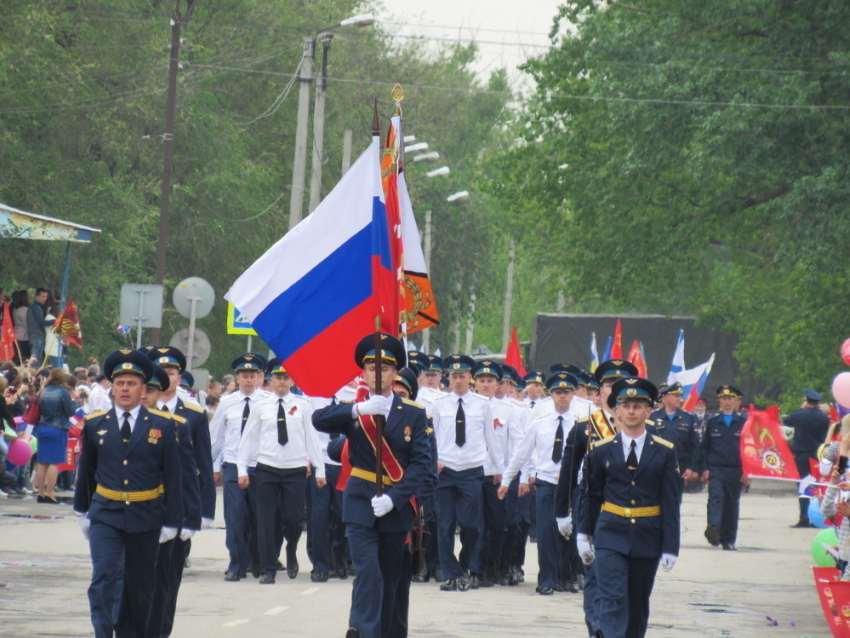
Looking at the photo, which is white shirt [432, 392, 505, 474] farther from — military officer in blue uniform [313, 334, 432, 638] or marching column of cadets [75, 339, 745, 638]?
military officer in blue uniform [313, 334, 432, 638]

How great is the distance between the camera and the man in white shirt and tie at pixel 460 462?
15203mm

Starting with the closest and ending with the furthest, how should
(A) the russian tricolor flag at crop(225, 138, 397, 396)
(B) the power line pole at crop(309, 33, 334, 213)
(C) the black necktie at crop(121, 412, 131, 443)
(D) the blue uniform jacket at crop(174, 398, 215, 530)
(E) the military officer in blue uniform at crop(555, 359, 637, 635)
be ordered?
(C) the black necktie at crop(121, 412, 131, 443) → (A) the russian tricolor flag at crop(225, 138, 397, 396) → (D) the blue uniform jacket at crop(174, 398, 215, 530) → (E) the military officer in blue uniform at crop(555, 359, 637, 635) → (B) the power line pole at crop(309, 33, 334, 213)

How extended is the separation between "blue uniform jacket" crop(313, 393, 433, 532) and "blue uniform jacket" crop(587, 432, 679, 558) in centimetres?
113

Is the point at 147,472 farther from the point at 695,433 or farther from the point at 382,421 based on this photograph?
the point at 695,433

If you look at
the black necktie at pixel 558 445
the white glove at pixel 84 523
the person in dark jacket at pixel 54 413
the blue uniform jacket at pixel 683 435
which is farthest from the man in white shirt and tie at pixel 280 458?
the blue uniform jacket at pixel 683 435

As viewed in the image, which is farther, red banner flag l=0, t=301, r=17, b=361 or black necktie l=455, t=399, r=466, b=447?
red banner flag l=0, t=301, r=17, b=361

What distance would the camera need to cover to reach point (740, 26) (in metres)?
34.2

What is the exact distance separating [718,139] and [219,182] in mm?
14531

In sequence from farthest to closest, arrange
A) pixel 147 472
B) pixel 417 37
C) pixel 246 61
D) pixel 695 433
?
pixel 417 37 < pixel 246 61 < pixel 695 433 < pixel 147 472

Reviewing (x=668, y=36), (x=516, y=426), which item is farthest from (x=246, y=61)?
(x=516, y=426)

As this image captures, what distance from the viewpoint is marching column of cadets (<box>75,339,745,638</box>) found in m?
9.65

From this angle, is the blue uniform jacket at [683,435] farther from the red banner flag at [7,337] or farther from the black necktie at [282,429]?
the red banner flag at [7,337]

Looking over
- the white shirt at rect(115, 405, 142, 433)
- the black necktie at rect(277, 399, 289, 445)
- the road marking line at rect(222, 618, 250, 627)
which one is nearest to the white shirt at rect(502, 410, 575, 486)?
the black necktie at rect(277, 399, 289, 445)

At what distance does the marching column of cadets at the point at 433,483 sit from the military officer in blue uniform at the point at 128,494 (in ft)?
0.04
